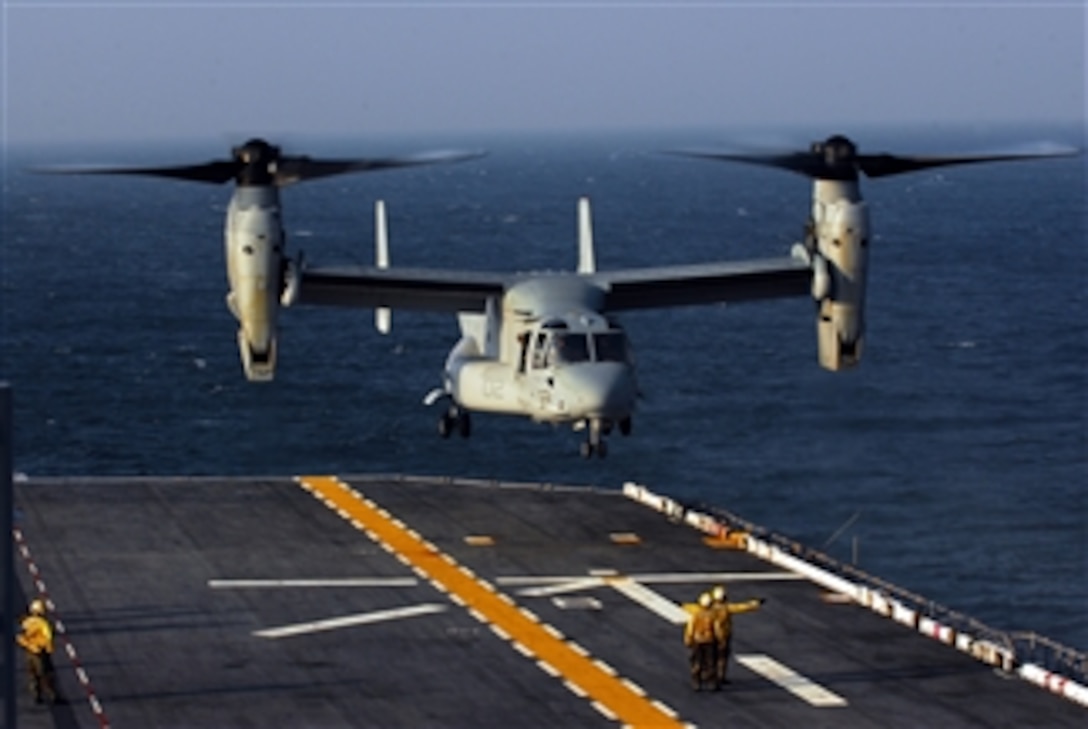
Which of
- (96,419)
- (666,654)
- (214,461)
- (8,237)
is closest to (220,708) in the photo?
(666,654)

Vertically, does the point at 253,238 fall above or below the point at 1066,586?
above

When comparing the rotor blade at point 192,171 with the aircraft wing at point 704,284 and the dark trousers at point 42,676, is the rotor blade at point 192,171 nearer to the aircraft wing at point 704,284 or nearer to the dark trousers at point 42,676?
the aircraft wing at point 704,284

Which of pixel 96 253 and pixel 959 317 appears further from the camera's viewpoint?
pixel 96 253

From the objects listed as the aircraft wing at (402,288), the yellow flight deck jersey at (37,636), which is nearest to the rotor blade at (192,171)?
the aircraft wing at (402,288)

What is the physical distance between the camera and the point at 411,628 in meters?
41.3

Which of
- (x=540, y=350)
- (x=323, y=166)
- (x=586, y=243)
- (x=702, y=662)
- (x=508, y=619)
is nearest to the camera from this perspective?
(x=702, y=662)

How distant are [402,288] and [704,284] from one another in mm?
6913

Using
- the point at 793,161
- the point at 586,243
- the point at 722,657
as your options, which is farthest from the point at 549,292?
the point at 722,657

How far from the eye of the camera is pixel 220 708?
35438 millimetres

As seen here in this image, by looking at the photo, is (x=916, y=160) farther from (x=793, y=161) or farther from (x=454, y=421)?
(x=454, y=421)

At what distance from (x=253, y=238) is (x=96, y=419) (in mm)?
52064

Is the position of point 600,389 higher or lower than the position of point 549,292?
lower

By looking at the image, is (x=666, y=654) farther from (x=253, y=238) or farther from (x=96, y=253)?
(x=96, y=253)

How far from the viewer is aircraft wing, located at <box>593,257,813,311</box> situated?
48.2 metres
